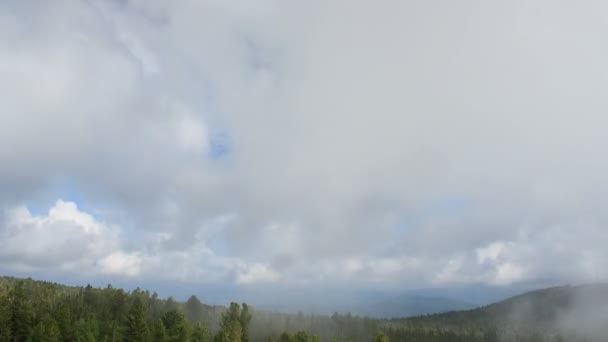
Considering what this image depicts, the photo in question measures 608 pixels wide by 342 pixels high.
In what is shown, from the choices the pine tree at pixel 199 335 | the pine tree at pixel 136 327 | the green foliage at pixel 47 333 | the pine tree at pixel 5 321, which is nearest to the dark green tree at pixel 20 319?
the pine tree at pixel 5 321

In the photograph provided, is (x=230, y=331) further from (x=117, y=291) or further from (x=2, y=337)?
(x=117, y=291)

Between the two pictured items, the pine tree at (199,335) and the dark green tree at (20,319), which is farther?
the dark green tree at (20,319)

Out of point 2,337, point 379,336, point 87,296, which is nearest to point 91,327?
point 2,337

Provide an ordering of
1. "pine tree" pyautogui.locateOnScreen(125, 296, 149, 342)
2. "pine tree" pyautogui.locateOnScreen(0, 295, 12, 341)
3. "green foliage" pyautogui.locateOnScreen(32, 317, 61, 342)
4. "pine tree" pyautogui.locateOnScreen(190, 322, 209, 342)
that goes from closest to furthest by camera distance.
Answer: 1. "green foliage" pyautogui.locateOnScreen(32, 317, 61, 342)
2. "pine tree" pyautogui.locateOnScreen(190, 322, 209, 342)
3. "pine tree" pyautogui.locateOnScreen(125, 296, 149, 342)
4. "pine tree" pyautogui.locateOnScreen(0, 295, 12, 341)

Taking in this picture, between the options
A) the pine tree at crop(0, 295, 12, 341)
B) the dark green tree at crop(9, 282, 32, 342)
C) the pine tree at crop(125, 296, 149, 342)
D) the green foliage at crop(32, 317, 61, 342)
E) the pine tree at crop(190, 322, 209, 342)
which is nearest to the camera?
the green foliage at crop(32, 317, 61, 342)

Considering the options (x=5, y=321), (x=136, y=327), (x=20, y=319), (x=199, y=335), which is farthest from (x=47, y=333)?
(x=199, y=335)

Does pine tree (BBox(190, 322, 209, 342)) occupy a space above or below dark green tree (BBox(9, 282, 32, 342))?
below

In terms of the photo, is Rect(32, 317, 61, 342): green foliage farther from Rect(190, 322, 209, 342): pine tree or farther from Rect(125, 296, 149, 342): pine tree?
Rect(190, 322, 209, 342): pine tree

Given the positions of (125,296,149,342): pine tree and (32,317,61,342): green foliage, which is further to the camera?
(125,296,149,342): pine tree

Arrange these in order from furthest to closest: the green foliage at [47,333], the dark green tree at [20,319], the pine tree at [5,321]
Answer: the dark green tree at [20,319]
the pine tree at [5,321]
the green foliage at [47,333]

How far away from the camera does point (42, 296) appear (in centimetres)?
17050

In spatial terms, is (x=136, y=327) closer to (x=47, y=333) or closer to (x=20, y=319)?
(x=47, y=333)

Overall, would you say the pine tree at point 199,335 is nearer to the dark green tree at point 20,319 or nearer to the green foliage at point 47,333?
the green foliage at point 47,333

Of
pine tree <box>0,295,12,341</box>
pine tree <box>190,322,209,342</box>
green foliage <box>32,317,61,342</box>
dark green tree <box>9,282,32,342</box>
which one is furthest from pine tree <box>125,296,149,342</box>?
pine tree <box>0,295,12,341</box>
